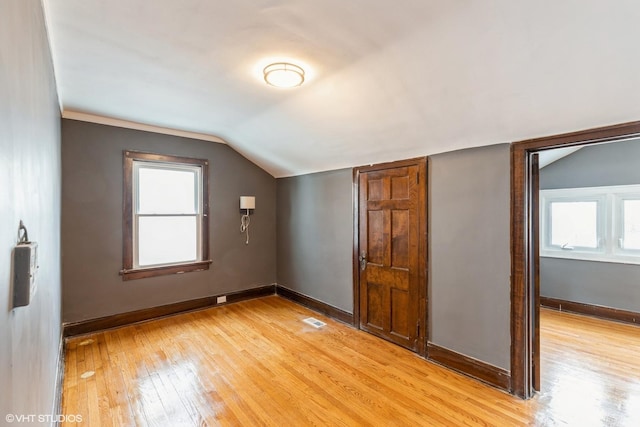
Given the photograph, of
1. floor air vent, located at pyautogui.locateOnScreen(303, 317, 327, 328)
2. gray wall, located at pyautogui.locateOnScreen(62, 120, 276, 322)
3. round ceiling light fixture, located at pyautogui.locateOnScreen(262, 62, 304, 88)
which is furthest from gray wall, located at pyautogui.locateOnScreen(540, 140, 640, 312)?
gray wall, located at pyautogui.locateOnScreen(62, 120, 276, 322)

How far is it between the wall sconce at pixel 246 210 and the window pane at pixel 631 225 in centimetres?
520

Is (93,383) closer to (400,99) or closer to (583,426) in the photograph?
(400,99)

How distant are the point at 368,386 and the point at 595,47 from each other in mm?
2710

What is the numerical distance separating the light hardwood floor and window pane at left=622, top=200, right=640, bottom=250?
1072mm

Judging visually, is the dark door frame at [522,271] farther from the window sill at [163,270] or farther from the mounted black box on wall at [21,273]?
the window sill at [163,270]

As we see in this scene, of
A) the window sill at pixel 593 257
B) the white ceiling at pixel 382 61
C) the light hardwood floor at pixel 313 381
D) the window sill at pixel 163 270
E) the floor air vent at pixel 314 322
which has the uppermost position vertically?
the white ceiling at pixel 382 61

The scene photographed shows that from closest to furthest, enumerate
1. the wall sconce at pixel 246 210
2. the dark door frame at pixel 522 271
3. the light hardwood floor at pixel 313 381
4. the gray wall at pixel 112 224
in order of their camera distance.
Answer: the light hardwood floor at pixel 313 381 → the dark door frame at pixel 522 271 → the gray wall at pixel 112 224 → the wall sconce at pixel 246 210

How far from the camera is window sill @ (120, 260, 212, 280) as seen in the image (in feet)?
12.5

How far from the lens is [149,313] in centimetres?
396

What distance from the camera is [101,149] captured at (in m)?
3.62

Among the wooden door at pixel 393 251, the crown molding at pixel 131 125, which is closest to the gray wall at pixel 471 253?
the wooden door at pixel 393 251

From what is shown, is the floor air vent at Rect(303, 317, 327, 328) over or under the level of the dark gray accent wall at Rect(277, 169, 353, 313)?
under

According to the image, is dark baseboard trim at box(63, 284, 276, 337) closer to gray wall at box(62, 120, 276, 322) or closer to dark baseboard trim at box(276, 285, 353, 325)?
gray wall at box(62, 120, 276, 322)

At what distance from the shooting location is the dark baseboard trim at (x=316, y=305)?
394cm
